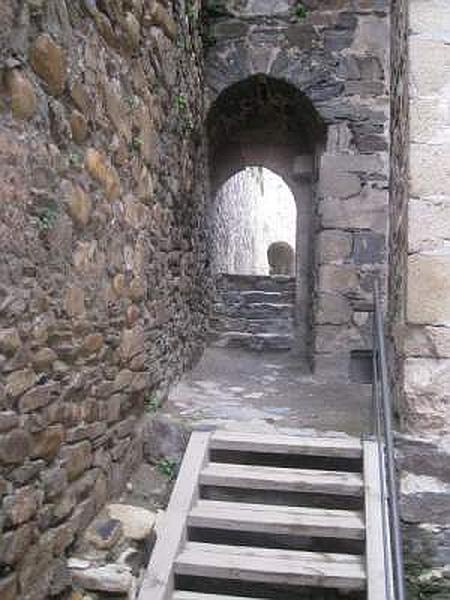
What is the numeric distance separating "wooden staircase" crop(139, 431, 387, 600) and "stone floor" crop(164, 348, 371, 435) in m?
0.25

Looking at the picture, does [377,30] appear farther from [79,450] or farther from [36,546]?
[36,546]

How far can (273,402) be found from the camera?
4223 mm

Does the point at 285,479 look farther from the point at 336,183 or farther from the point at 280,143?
the point at 280,143

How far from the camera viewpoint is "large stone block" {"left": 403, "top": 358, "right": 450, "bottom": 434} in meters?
3.03

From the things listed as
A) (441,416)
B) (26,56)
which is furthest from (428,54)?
(26,56)

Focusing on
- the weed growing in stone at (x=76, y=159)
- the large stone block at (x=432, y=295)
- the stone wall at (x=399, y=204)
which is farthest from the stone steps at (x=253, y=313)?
the weed growing in stone at (x=76, y=159)

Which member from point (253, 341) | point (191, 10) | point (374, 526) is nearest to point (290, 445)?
point (374, 526)

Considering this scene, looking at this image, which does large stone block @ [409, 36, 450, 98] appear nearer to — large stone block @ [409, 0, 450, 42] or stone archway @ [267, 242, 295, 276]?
large stone block @ [409, 0, 450, 42]

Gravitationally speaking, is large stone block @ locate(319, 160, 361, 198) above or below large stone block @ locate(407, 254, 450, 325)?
above

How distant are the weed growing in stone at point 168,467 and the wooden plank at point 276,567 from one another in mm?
593

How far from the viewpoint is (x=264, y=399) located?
4309mm

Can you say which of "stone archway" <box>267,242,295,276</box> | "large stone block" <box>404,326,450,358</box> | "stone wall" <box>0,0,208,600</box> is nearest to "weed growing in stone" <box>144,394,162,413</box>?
"stone wall" <box>0,0,208,600</box>

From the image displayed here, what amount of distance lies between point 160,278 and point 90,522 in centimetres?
164

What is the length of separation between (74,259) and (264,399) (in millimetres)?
2183
